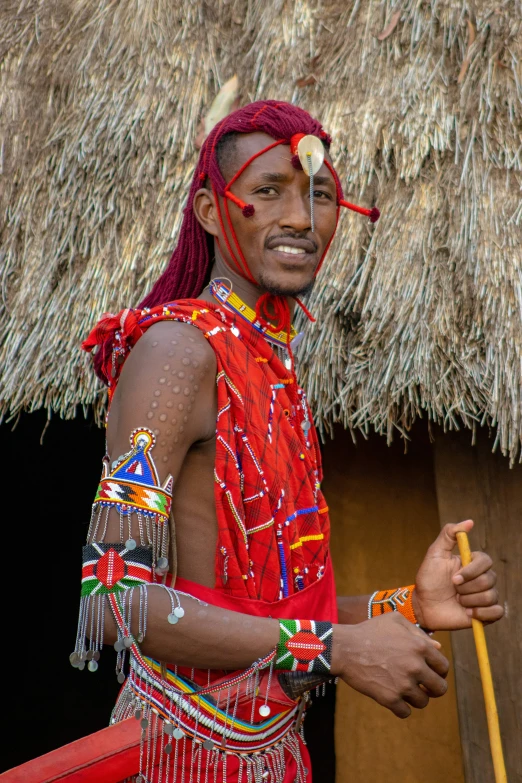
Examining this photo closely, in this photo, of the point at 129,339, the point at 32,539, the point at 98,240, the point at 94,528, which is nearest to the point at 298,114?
the point at 129,339

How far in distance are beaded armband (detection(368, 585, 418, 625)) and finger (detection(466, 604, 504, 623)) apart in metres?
0.16

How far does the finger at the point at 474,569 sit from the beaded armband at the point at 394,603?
17 centimetres

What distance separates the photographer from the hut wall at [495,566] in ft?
8.57

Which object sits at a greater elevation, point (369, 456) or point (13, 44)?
point (13, 44)

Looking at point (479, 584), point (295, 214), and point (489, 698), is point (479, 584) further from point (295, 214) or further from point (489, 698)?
point (295, 214)

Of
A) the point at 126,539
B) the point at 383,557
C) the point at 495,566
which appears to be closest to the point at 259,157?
the point at 126,539

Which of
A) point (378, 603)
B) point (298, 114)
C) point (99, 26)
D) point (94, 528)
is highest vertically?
point (99, 26)

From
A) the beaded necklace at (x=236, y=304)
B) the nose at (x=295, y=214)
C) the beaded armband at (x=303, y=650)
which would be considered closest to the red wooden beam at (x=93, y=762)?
the beaded armband at (x=303, y=650)

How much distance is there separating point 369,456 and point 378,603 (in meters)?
1.32

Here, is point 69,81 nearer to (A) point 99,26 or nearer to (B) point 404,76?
(A) point 99,26

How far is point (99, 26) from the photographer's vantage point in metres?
3.36

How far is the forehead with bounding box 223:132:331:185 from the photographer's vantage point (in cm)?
195

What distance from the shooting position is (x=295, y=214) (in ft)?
6.31

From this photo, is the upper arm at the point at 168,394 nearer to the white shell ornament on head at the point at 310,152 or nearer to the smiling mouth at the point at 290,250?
the smiling mouth at the point at 290,250
